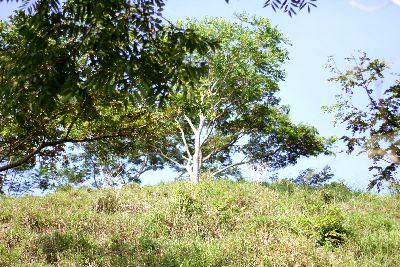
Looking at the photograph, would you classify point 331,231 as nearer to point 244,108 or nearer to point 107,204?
point 107,204

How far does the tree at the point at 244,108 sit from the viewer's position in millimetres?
21062

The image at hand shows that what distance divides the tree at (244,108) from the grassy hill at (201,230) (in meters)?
8.13

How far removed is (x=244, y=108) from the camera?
2344cm

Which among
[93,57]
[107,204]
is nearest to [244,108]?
[107,204]

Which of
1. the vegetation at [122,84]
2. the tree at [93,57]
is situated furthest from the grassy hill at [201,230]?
the tree at [93,57]

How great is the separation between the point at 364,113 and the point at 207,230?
4689 millimetres

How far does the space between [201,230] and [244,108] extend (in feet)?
49.9

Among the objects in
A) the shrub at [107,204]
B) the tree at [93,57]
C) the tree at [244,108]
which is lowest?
the shrub at [107,204]

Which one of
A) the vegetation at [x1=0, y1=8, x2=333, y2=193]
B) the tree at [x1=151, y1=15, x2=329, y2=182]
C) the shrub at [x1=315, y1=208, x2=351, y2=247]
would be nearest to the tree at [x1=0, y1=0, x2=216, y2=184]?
the vegetation at [x1=0, y1=8, x2=333, y2=193]

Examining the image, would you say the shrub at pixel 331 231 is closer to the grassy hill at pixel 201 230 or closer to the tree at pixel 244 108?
the grassy hill at pixel 201 230

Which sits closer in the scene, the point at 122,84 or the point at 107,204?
the point at 122,84

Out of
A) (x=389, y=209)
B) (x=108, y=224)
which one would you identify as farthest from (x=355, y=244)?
(x=108, y=224)

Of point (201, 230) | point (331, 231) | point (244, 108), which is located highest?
point (244, 108)

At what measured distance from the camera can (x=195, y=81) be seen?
3346mm
